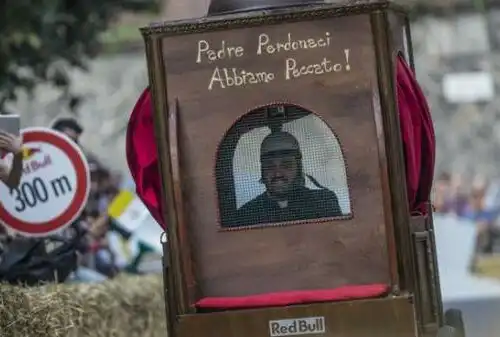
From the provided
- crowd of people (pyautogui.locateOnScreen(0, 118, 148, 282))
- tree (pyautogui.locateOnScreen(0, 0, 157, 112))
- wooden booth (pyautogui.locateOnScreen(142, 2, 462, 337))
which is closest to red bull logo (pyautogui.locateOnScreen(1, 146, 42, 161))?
crowd of people (pyautogui.locateOnScreen(0, 118, 148, 282))

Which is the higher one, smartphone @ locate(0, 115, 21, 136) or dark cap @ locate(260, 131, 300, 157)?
smartphone @ locate(0, 115, 21, 136)

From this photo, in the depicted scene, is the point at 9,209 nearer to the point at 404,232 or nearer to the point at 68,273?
the point at 68,273

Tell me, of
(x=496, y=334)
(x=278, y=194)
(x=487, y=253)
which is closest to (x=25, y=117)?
(x=487, y=253)

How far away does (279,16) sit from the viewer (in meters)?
6.34

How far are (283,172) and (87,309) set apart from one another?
9.31 feet

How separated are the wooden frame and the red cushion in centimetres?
7

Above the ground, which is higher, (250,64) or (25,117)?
(25,117)

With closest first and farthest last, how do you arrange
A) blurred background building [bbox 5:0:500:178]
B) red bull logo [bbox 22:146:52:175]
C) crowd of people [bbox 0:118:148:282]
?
red bull logo [bbox 22:146:52:175] < crowd of people [bbox 0:118:148:282] < blurred background building [bbox 5:0:500:178]

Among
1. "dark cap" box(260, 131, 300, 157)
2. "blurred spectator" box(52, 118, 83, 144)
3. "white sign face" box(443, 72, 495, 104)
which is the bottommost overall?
"dark cap" box(260, 131, 300, 157)

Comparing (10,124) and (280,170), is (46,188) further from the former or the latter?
(280,170)

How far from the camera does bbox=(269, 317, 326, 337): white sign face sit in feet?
20.5

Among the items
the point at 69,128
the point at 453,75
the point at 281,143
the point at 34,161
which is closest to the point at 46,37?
the point at 69,128

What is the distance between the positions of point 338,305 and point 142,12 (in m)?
7.94

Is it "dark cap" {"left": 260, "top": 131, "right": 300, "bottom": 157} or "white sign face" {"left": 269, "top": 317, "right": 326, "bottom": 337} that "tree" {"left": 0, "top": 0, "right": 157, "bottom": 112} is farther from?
"white sign face" {"left": 269, "top": 317, "right": 326, "bottom": 337}
